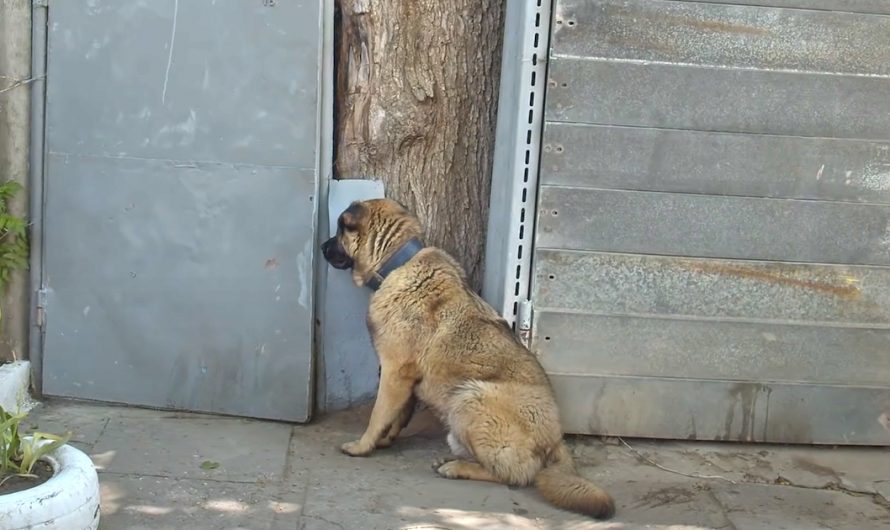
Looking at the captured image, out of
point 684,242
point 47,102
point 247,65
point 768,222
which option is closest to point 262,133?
point 247,65

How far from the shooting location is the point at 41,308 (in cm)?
520

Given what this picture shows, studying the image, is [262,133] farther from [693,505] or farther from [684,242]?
[693,505]

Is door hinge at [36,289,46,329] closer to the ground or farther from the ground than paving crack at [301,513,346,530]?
farther from the ground

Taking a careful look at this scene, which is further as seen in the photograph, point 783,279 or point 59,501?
point 783,279

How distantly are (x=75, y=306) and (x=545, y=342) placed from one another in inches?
99.5

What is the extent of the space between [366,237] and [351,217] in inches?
5.3

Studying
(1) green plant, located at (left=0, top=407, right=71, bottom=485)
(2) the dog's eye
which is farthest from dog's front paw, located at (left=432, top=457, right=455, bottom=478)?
(1) green plant, located at (left=0, top=407, right=71, bottom=485)

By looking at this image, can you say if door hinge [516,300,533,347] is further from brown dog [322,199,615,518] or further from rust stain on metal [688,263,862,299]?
rust stain on metal [688,263,862,299]

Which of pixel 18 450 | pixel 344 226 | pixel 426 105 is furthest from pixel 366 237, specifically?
pixel 18 450

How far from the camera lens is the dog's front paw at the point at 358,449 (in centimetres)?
495

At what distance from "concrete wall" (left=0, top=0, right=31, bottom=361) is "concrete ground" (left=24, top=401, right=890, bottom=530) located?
0.45 meters

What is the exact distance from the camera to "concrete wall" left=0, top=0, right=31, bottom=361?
5004 millimetres

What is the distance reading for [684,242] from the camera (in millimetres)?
5105

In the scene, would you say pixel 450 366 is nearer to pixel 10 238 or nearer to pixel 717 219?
pixel 717 219
